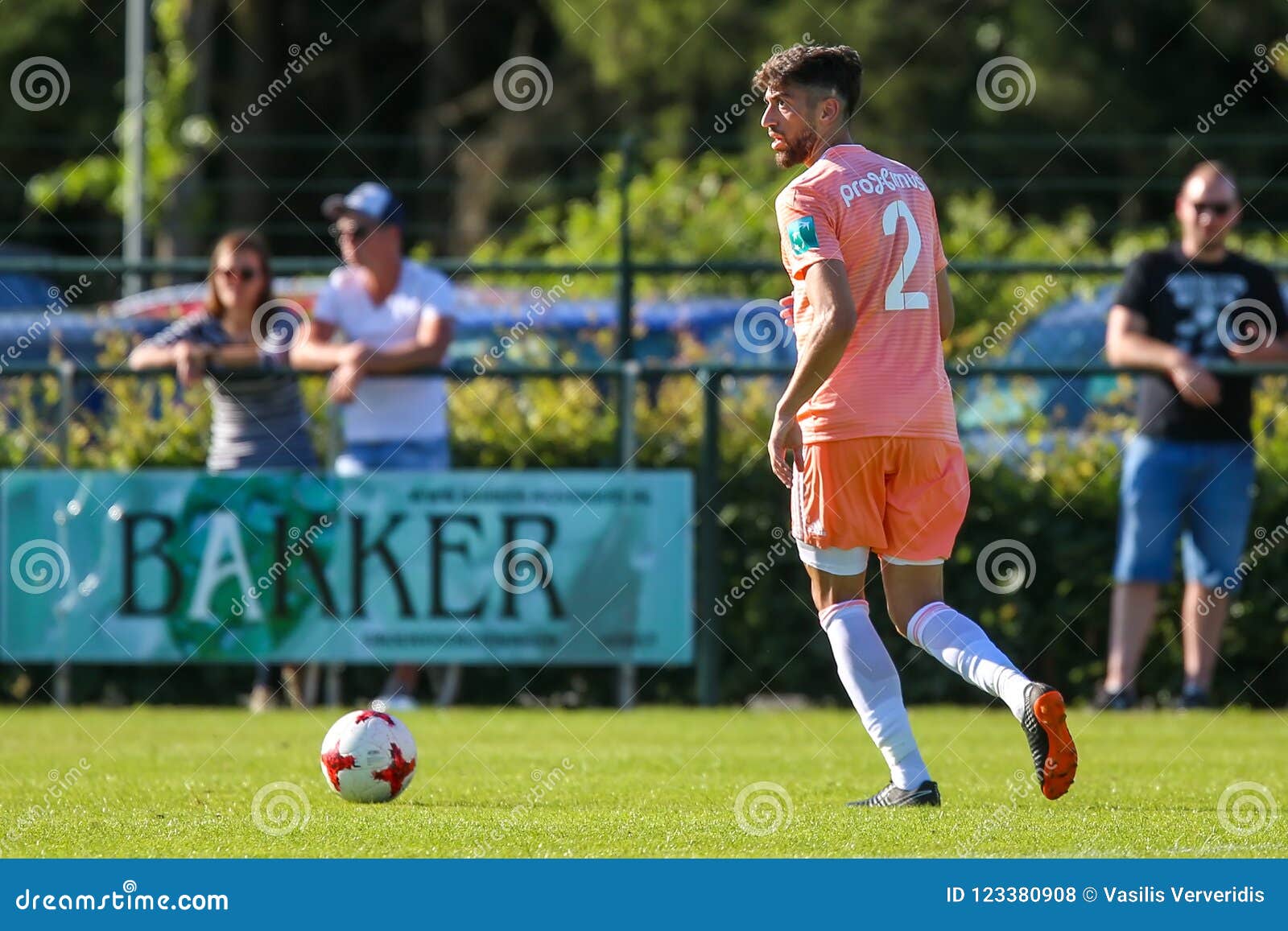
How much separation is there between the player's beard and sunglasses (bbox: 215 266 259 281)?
4.65 meters

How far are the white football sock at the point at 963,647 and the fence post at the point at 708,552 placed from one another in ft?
13.4

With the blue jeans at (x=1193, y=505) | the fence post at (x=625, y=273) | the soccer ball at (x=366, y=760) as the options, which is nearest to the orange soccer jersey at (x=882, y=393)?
the soccer ball at (x=366, y=760)

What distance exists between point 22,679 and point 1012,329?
21.8 feet

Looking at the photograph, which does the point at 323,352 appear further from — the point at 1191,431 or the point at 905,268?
the point at 905,268

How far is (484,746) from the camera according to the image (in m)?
8.31

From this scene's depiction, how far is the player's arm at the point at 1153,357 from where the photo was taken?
9297 millimetres

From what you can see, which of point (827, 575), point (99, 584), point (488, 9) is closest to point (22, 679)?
point (99, 584)

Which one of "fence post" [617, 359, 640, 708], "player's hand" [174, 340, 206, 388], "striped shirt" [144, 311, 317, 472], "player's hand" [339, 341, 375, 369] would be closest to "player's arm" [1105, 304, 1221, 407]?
"fence post" [617, 359, 640, 708]

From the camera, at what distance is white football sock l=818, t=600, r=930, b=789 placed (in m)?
6.05

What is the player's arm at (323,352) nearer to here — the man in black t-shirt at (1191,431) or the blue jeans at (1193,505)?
the man in black t-shirt at (1191,431)

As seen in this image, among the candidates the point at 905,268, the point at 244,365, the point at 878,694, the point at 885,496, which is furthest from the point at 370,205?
the point at 878,694

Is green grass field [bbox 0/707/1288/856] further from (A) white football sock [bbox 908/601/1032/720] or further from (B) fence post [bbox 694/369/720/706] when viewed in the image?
(A) white football sock [bbox 908/601/1032/720]
